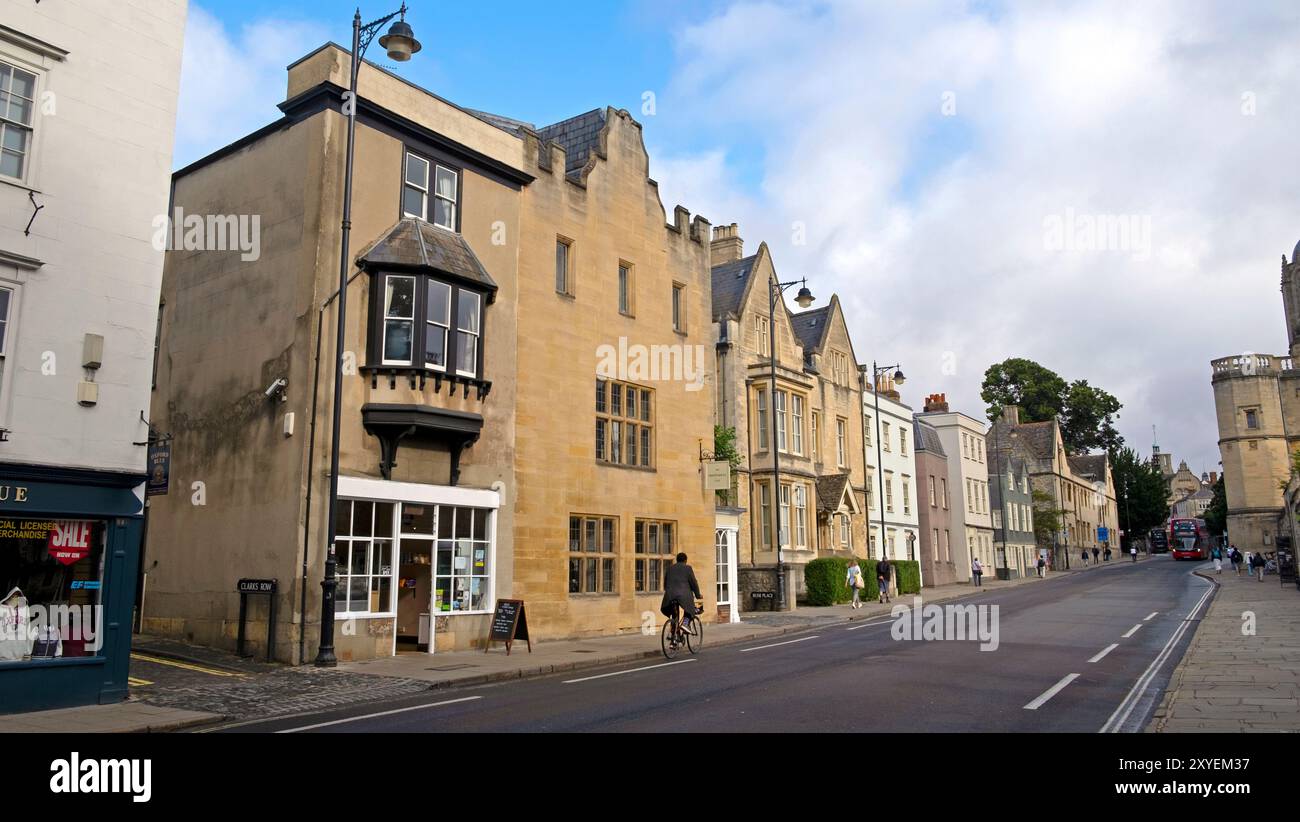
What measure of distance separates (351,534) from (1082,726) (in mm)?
13312

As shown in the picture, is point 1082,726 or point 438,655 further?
point 438,655

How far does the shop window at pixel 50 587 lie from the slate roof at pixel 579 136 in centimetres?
1643

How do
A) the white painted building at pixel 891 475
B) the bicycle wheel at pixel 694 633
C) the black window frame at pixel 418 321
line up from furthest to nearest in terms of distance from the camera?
the white painted building at pixel 891 475, the bicycle wheel at pixel 694 633, the black window frame at pixel 418 321

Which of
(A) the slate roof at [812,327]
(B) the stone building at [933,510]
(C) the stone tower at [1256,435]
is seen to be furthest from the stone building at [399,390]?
(C) the stone tower at [1256,435]

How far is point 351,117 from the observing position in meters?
17.2

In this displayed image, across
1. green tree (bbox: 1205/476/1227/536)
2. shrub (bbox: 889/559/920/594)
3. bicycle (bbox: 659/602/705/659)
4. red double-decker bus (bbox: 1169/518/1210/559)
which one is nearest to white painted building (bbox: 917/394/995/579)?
shrub (bbox: 889/559/920/594)

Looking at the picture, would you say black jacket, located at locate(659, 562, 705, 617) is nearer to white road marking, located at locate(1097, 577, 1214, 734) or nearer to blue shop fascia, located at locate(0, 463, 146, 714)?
white road marking, located at locate(1097, 577, 1214, 734)

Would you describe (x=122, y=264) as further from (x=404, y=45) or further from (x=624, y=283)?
(x=624, y=283)

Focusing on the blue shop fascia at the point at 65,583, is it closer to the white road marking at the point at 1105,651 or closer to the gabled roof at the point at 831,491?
the white road marking at the point at 1105,651

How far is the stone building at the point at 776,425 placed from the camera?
36281mm

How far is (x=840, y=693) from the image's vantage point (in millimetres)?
11906

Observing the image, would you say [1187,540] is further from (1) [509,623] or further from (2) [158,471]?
(2) [158,471]
